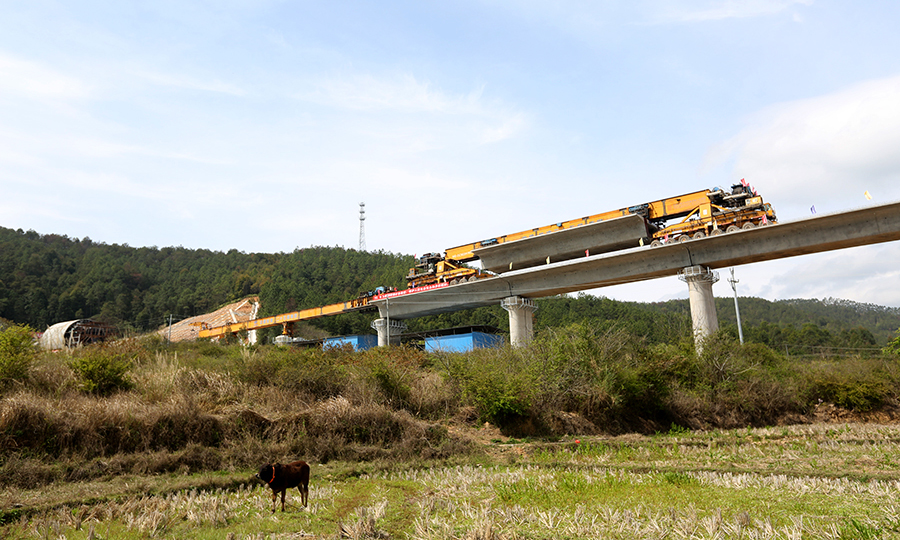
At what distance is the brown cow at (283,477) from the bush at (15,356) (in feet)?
33.6

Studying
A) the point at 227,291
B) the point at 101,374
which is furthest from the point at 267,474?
the point at 227,291

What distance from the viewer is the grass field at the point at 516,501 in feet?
22.5

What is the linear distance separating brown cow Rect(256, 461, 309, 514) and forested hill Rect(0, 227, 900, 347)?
46913mm

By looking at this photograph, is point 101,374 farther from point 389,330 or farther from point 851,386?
point 851,386

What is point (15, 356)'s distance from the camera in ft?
45.6

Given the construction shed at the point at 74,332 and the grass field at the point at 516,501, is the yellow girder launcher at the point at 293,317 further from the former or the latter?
the grass field at the point at 516,501

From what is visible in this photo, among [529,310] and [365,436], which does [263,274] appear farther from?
[365,436]

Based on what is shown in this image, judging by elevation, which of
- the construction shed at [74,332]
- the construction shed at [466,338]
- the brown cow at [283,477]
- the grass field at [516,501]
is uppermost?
the construction shed at [74,332]

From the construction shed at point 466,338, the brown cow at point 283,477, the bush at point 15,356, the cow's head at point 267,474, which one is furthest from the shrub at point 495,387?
the construction shed at point 466,338

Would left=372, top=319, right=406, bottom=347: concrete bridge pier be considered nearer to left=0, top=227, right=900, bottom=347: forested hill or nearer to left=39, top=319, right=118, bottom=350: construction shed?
left=0, top=227, right=900, bottom=347: forested hill

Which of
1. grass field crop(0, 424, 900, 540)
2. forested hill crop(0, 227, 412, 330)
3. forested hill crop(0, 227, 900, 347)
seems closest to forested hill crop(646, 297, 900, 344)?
forested hill crop(0, 227, 900, 347)

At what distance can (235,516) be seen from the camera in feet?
26.7

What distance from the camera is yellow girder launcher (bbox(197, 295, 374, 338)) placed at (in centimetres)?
4206

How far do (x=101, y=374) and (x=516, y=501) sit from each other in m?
12.6
